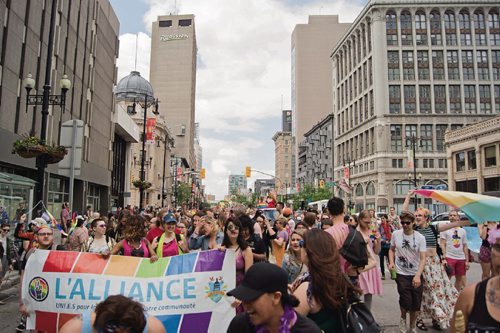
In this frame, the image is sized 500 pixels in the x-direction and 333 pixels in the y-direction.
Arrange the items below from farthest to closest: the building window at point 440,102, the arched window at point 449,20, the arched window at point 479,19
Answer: the arched window at point 449,20 < the arched window at point 479,19 < the building window at point 440,102

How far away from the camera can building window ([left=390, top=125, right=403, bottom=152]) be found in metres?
78.2

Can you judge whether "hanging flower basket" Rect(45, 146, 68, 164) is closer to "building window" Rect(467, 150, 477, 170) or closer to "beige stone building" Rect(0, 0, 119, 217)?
"beige stone building" Rect(0, 0, 119, 217)

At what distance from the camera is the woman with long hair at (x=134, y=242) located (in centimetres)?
591

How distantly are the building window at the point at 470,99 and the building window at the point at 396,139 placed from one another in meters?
14.4

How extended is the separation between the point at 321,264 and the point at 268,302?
2.45ft

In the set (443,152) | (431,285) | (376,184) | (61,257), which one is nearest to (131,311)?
→ (61,257)

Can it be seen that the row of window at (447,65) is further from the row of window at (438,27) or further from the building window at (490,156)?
the building window at (490,156)

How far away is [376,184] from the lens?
77.6m

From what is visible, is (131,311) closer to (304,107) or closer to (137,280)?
(137,280)

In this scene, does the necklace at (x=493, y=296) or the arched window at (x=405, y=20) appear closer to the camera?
the necklace at (x=493, y=296)

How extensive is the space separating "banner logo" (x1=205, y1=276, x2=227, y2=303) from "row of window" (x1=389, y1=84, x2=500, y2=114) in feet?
Answer: 267

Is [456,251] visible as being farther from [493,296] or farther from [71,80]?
[71,80]

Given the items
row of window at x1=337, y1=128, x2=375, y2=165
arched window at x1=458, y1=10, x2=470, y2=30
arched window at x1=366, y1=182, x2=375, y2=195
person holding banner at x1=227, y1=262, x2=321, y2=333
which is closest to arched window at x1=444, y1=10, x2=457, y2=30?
arched window at x1=458, y1=10, x2=470, y2=30

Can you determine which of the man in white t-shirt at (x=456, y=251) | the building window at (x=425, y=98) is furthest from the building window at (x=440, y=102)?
the man in white t-shirt at (x=456, y=251)
